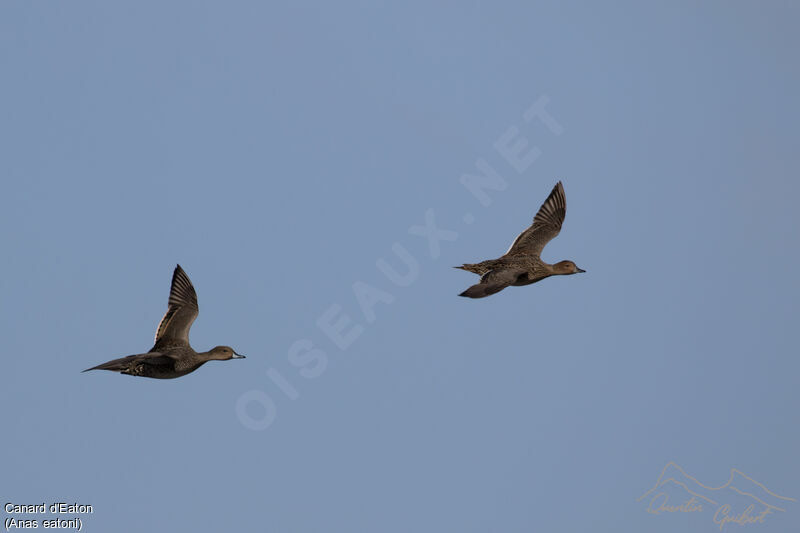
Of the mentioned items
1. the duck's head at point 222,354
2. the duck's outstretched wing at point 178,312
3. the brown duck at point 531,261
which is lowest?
the duck's head at point 222,354

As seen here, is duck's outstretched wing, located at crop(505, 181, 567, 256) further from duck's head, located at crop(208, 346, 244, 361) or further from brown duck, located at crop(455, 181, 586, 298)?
duck's head, located at crop(208, 346, 244, 361)

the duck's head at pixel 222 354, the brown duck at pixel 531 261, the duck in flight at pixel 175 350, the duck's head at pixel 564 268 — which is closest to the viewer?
the duck in flight at pixel 175 350

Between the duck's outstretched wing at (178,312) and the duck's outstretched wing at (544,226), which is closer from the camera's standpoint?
the duck's outstretched wing at (178,312)

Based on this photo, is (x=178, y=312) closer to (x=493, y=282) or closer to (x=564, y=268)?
(x=493, y=282)

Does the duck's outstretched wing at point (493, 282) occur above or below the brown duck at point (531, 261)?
below

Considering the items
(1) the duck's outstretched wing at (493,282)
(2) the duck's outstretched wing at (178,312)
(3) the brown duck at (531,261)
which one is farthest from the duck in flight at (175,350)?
(3) the brown duck at (531,261)

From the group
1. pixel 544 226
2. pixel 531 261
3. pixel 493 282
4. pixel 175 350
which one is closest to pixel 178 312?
pixel 175 350

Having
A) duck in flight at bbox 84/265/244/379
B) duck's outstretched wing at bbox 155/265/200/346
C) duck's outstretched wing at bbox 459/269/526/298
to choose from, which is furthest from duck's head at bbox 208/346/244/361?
duck's outstretched wing at bbox 459/269/526/298

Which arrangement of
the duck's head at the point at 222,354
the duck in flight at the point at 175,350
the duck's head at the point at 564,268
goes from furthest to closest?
the duck's head at the point at 564,268, the duck's head at the point at 222,354, the duck in flight at the point at 175,350

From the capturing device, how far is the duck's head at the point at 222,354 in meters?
33.2

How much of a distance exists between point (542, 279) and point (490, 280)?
2811 millimetres

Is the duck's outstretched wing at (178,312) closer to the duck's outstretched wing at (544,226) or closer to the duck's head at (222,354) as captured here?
the duck's head at (222,354)

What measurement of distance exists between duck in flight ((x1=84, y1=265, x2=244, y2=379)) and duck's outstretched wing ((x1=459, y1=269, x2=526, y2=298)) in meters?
6.46

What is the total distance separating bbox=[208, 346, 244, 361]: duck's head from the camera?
33.2 metres
